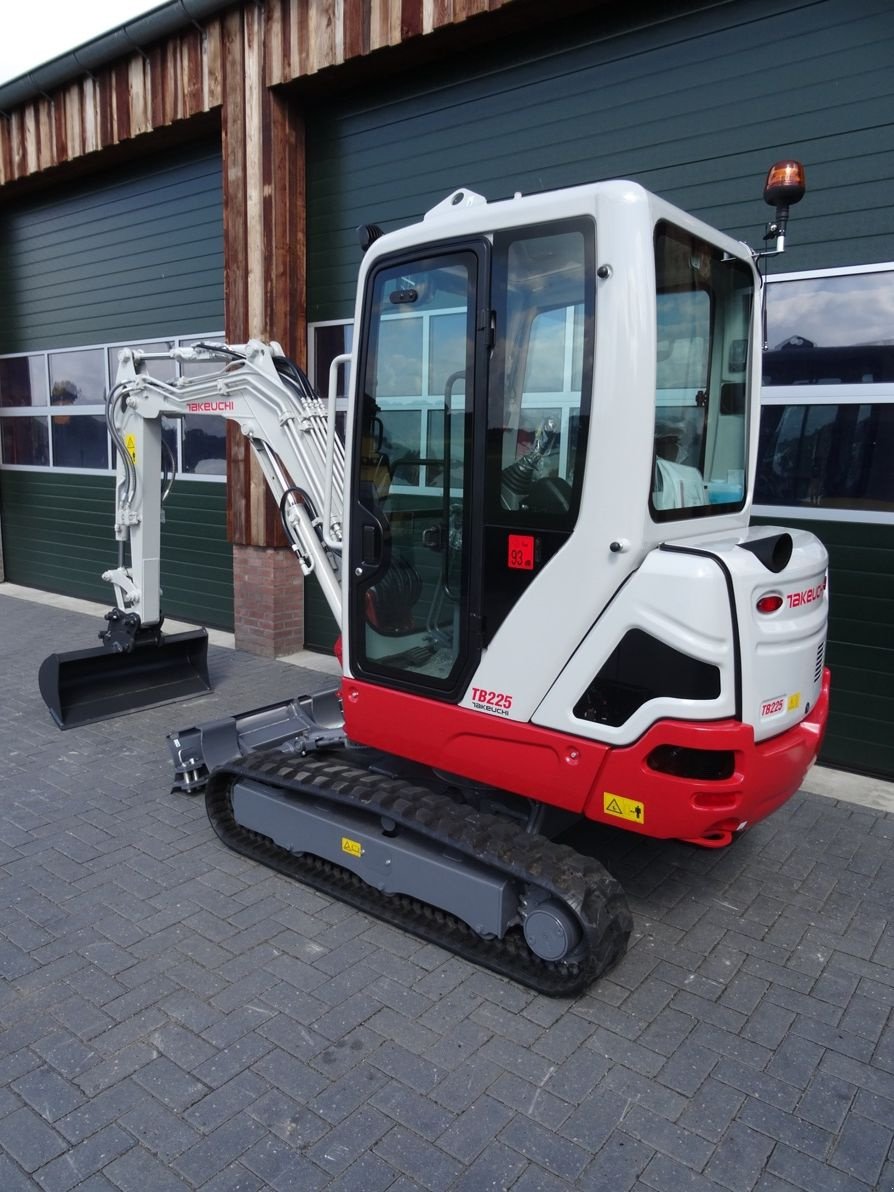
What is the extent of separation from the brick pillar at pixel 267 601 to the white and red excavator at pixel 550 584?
3.71m

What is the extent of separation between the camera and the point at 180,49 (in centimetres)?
758

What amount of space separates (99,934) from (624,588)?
7.95 feet

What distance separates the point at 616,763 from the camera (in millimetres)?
2830

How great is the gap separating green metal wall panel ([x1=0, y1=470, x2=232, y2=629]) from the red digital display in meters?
5.95

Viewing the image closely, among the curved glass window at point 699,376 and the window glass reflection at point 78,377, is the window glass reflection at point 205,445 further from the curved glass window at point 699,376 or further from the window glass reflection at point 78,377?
the curved glass window at point 699,376

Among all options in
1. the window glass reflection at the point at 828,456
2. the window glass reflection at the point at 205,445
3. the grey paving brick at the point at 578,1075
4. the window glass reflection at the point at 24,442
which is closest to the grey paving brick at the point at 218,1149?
the grey paving brick at the point at 578,1075

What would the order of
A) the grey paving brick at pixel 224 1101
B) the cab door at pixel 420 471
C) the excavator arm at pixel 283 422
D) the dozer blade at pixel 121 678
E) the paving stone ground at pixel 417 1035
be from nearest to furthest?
the paving stone ground at pixel 417 1035, the grey paving brick at pixel 224 1101, the cab door at pixel 420 471, the excavator arm at pixel 283 422, the dozer blade at pixel 121 678

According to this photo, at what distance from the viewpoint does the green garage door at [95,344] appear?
8.42 m

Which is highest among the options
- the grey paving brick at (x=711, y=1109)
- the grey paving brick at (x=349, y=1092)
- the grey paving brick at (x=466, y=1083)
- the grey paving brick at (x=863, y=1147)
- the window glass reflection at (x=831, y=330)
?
the window glass reflection at (x=831, y=330)

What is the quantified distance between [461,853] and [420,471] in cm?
145

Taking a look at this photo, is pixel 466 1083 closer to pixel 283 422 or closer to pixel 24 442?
pixel 283 422

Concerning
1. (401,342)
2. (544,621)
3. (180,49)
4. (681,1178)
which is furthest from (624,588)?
(180,49)

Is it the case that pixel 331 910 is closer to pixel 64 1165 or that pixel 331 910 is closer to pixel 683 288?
pixel 64 1165

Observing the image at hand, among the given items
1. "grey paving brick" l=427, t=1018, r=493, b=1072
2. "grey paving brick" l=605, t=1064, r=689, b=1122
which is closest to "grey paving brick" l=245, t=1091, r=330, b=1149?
"grey paving brick" l=427, t=1018, r=493, b=1072
